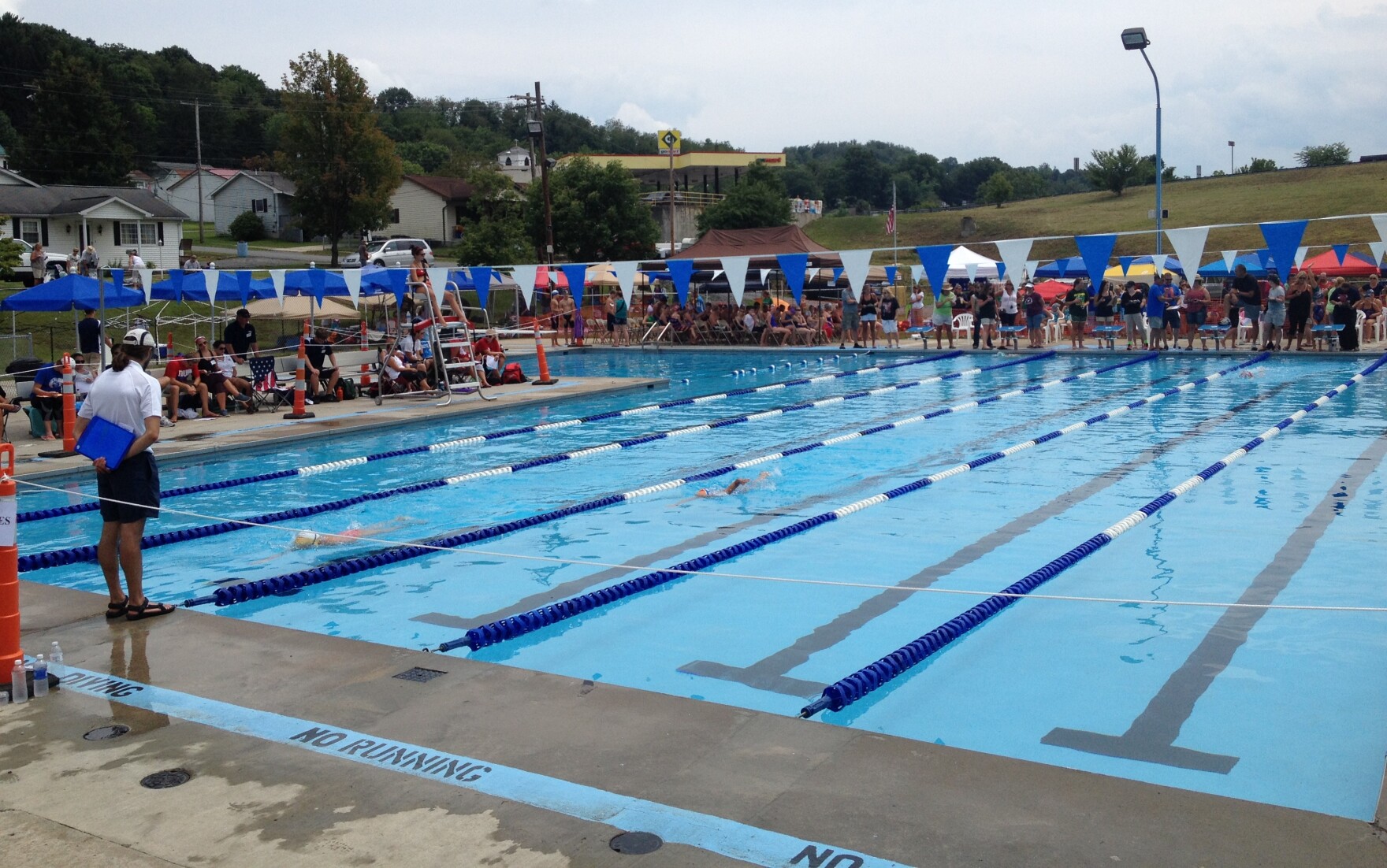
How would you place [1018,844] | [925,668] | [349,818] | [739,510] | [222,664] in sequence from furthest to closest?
1. [739,510]
2. [925,668]
3. [222,664]
4. [349,818]
5. [1018,844]

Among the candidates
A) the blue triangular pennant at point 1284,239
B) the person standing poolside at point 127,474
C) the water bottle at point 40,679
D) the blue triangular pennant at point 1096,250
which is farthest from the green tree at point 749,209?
the water bottle at point 40,679

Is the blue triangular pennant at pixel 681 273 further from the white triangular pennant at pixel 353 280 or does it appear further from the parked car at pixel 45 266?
the parked car at pixel 45 266

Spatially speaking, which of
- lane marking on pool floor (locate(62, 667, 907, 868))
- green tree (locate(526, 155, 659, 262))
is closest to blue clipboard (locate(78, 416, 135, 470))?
lane marking on pool floor (locate(62, 667, 907, 868))

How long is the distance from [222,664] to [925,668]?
10.9ft

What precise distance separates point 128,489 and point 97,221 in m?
44.8

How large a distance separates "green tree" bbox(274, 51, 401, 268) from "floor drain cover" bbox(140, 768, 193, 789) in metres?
47.9

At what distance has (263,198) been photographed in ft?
210

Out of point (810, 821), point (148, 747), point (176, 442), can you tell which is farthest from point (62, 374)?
point (810, 821)

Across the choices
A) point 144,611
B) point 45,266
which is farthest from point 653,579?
point 45,266

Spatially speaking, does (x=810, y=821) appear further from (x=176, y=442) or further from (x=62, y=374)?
(x=62, y=374)

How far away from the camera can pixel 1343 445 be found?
1173 centimetres

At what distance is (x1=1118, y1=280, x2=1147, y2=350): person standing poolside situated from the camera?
76.3 ft

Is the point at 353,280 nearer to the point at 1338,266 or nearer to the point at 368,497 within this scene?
the point at 368,497

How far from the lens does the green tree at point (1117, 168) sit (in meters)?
65.6
